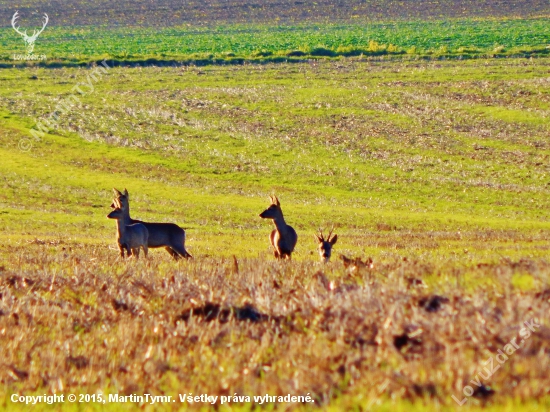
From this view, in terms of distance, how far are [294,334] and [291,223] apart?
853 inches

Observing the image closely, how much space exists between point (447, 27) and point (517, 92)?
52.2 metres

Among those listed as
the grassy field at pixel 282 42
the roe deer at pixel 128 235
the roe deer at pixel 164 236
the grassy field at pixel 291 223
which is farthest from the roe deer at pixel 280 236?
the grassy field at pixel 282 42

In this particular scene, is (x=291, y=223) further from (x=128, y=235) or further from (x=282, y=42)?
(x=282, y=42)

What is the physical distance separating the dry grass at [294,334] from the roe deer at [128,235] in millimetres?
6967

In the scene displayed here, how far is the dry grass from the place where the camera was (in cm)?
620

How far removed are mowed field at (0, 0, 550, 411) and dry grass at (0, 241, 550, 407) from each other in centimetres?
2

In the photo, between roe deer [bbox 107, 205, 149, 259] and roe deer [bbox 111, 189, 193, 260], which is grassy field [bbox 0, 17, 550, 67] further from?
roe deer [bbox 107, 205, 149, 259]

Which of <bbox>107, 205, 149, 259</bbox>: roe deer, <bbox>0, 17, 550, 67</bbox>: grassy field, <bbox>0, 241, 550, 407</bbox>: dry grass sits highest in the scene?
<bbox>0, 17, 550, 67</bbox>: grassy field

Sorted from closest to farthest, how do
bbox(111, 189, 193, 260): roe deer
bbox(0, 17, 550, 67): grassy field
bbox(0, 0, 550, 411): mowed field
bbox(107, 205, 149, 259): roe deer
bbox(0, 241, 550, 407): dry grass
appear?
bbox(0, 241, 550, 407): dry grass
bbox(0, 0, 550, 411): mowed field
bbox(107, 205, 149, 259): roe deer
bbox(111, 189, 193, 260): roe deer
bbox(0, 17, 550, 67): grassy field

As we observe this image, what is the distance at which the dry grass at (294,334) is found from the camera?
20.3 feet

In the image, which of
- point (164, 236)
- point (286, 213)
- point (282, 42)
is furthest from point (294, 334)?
point (282, 42)

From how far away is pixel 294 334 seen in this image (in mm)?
7473

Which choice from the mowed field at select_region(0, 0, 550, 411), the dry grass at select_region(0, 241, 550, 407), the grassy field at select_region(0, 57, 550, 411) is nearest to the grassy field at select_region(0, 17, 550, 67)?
the mowed field at select_region(0, 0, 550, 411)

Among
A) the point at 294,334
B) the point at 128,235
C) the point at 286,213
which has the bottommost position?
the point at 294,334
